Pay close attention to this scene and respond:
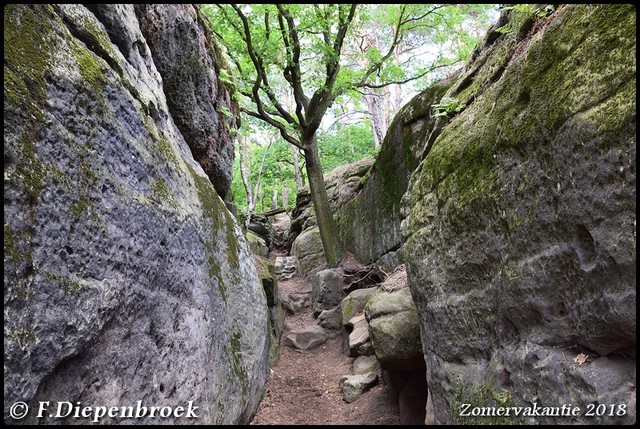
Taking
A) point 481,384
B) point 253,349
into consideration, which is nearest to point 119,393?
point 253,349

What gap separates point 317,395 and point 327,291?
4245 mm

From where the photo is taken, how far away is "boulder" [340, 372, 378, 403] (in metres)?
6.73

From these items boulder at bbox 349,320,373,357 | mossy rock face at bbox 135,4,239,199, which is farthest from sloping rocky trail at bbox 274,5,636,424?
mossy rock face at bbox 135,4,239,199

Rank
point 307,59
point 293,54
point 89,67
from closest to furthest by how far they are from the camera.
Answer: point 89,67
point 293,54
point 307,59

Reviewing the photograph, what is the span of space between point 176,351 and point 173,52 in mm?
5491

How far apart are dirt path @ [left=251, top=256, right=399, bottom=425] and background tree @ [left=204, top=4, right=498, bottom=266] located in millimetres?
3795

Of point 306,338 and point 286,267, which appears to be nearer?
point 306,338

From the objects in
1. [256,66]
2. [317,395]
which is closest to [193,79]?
[256,66]

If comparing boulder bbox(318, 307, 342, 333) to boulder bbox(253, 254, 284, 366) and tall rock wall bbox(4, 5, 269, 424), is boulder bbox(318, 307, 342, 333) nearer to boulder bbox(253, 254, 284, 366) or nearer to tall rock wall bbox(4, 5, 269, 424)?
boulder bbox(253, 254, 284, 366)

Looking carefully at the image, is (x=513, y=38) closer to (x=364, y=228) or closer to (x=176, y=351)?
(x=176, y=351)

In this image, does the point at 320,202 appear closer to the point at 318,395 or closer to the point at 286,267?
the point at 286,267

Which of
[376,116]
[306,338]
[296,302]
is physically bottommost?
[306,338]

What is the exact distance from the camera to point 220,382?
4645 millimetres

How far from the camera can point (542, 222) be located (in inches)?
129
